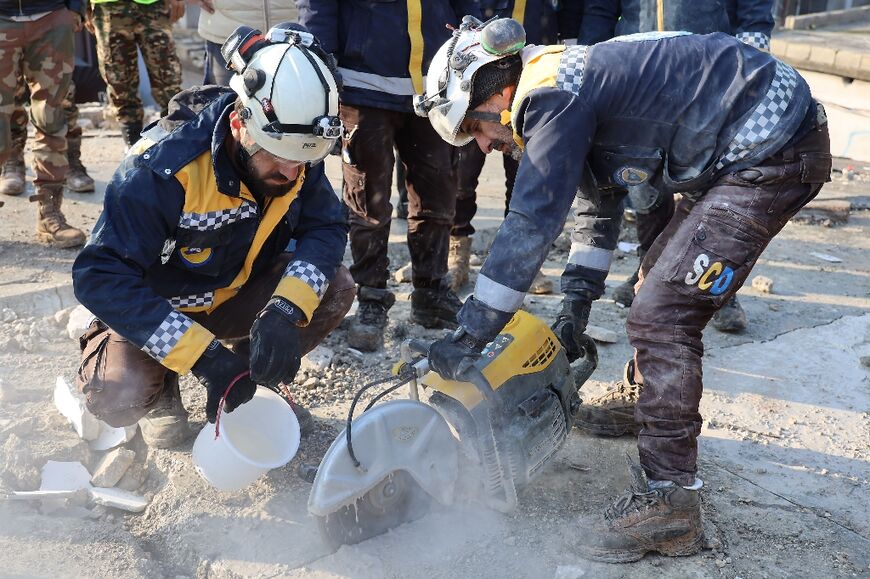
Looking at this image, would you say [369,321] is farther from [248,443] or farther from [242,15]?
[242,15]

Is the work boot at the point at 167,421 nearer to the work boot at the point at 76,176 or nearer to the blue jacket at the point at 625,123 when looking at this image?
the blue jacket at the point at 625,123

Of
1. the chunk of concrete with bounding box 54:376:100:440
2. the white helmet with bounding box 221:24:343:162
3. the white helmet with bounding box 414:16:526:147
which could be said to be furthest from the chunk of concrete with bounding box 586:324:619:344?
the chunk of concrete with bounding box 54:376:100:440

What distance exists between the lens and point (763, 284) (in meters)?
5.35

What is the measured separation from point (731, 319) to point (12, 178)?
5042 mm

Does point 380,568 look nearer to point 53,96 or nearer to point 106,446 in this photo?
point 106,446

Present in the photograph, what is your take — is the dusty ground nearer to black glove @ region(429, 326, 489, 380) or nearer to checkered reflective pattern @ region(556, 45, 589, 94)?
black glove @ region(429, 326, 489, 380)

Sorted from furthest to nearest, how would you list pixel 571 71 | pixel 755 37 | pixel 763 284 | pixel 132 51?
pixel 132 51 → pixel 763 284 → pixel 755 37 → pixel 571 71

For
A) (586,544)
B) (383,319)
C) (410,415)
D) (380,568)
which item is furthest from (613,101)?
(383,319)

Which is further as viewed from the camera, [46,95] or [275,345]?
[46,95]

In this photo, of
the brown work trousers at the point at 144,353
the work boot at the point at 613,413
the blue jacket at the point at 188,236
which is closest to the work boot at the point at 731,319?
the work boot at the point at 613,413

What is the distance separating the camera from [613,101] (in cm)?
286

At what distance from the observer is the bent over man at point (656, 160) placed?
2822 millimetres

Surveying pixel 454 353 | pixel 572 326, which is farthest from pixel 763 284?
pixel 454 353

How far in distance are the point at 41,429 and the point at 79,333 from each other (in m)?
0.77
